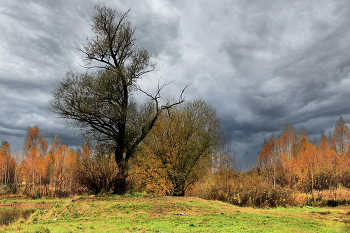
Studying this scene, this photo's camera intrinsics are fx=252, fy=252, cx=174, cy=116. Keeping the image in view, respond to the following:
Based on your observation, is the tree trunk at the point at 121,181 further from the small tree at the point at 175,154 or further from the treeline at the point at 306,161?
the treeline at the point at 306,161

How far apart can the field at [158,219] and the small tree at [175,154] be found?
5.94 m

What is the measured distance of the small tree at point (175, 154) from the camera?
63.5 feet

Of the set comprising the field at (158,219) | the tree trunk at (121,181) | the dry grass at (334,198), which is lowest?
the dry grass at (334,198)

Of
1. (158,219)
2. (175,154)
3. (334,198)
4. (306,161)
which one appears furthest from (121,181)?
(306,161)

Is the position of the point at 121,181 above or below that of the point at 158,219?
above

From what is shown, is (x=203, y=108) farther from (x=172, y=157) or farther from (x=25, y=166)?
(x=25, y=166)

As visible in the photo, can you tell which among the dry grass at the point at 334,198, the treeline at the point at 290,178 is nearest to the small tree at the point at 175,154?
the treeline at the point at 290,178

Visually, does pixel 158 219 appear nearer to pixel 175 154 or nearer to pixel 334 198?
pixel 175 154

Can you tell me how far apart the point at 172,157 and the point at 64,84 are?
9.94 metres

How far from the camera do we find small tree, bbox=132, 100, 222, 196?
63.5 feet

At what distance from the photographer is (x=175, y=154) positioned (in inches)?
759

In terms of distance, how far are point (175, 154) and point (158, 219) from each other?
10067 mm

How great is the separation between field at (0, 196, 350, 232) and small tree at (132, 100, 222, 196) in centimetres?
594

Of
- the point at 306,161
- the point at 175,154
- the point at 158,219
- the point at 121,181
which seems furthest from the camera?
the point at 306,161
